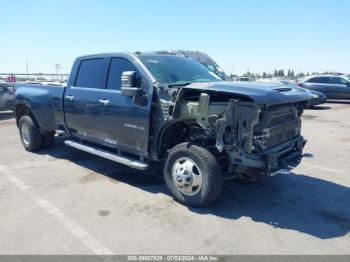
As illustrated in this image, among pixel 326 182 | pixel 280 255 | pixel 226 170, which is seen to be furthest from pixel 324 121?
pixel 280 255

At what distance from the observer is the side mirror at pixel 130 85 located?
4637 millimetres

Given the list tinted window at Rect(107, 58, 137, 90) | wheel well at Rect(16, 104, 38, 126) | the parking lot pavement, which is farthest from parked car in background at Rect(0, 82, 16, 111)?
tinted window at Rect(107, 58, 137, 90)

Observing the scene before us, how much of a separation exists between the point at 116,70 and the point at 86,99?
2.78 ft

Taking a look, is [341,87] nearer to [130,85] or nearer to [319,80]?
[319,80]

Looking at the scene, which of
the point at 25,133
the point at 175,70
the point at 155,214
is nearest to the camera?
the point at 155,214

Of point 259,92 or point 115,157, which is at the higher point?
point 259,92

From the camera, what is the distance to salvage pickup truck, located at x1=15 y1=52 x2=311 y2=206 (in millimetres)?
3996

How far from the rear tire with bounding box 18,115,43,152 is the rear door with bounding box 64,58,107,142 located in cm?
136

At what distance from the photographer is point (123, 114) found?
505cm

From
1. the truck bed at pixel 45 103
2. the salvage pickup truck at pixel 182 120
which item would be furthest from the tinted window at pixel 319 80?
the truck bed at pixel 45 103

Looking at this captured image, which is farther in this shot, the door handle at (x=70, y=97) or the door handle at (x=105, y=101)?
the door handle at (x=70, y=97)

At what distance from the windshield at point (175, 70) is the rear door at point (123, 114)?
9.0 inches

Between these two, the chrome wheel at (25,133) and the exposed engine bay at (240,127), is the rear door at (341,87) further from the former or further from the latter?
the chrome wheel at (25,133)

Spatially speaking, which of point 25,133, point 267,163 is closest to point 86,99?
point 25,133
